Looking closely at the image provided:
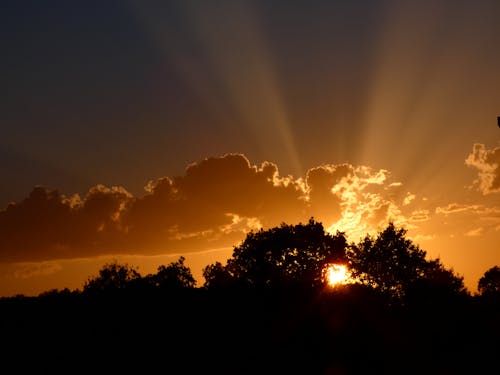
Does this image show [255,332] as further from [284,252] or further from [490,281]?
[490,281]

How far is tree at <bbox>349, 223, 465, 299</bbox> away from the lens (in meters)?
86.3

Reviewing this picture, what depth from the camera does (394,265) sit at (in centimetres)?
8806

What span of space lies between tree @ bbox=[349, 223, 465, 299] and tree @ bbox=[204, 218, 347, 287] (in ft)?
13.2

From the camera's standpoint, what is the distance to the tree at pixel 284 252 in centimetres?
8662

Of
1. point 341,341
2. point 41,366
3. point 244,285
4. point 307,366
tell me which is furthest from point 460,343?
point 41,366

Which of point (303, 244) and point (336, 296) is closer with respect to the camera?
point (336, 296)

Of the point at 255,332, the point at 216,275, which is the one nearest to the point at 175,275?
the point at 216,275

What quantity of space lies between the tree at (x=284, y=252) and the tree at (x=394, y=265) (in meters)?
4.02

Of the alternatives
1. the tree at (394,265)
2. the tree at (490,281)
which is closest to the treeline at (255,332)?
the tree at (394,265)

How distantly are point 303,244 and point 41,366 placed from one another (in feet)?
181

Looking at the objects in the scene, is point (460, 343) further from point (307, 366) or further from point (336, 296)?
point (307, 366)

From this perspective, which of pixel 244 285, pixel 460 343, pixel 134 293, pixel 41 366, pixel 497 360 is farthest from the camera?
pixel 244 285

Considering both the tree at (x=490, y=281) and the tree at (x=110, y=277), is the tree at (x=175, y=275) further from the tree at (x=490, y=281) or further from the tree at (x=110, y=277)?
the tree at (x=490, y=281)

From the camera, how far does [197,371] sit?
42.7 meters
